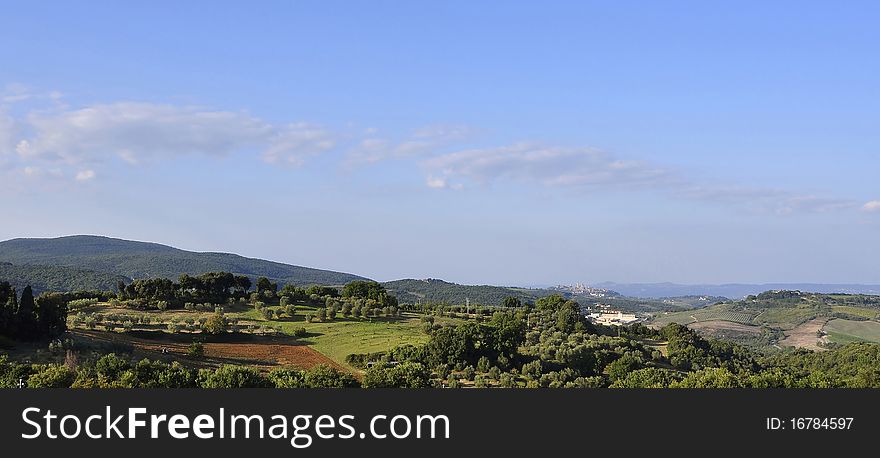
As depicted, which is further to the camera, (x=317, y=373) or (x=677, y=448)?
(x=317, y=373)

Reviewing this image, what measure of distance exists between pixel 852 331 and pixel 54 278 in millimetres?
203017

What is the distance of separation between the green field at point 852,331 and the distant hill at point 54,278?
175720 mm

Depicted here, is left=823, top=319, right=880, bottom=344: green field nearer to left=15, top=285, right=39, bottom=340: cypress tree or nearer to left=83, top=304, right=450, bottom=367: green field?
left=83, top=304, right=450, bottom=367: green field

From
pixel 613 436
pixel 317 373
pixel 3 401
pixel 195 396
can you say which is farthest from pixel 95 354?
pixel 613 436

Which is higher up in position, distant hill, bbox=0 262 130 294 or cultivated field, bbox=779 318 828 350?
distant hill, bbox=0 262 130 294

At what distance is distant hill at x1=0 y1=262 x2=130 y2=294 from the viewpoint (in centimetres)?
15125

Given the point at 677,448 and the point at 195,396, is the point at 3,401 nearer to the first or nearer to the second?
the point at 195,396

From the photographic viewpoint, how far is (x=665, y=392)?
21.1 m

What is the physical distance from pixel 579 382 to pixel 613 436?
23592 millimetres

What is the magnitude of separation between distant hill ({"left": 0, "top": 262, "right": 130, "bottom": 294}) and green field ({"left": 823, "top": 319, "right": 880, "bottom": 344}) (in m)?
176

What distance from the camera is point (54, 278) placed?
16000 cm

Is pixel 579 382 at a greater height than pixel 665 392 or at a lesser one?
lesser

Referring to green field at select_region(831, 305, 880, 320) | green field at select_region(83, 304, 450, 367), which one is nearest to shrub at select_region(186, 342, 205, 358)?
green field at select_region(83, 304, 450, 367)

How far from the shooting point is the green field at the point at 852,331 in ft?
476
